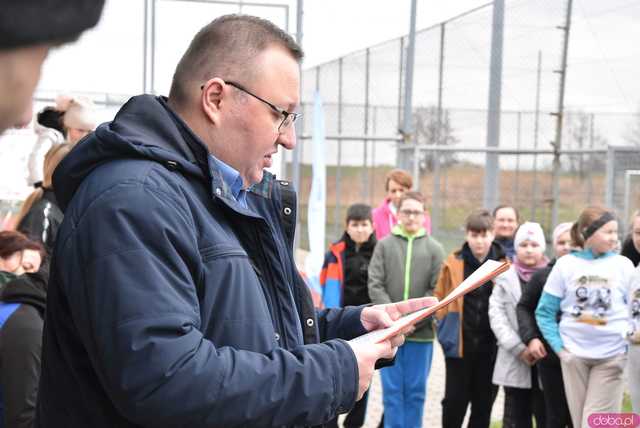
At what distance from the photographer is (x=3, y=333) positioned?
12.8ft

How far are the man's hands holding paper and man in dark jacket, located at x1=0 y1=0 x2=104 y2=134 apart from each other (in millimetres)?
1281

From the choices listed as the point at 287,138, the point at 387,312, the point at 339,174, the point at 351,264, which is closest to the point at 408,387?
the point at 351,264

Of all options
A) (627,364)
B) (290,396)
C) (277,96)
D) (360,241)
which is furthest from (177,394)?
(360,241)

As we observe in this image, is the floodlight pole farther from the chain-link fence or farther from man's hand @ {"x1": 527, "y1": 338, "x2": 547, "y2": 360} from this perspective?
man's hand @ {"x1": 527, "y1": 338, "x2": 547, "y2": 360}

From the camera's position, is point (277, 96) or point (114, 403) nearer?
point (114, 403)

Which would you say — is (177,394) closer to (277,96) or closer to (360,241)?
(277,96)

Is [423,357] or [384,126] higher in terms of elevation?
[384,126]

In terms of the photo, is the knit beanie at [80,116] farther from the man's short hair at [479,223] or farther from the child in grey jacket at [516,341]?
the child in grey jacket at [516,341]

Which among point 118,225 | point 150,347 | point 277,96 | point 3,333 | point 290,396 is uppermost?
point 277,96

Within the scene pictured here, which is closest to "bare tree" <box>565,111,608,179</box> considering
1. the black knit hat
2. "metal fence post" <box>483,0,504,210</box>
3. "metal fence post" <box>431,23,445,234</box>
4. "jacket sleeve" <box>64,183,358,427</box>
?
"metal fence post" <box>483,0,504,210</box>

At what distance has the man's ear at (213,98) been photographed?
2.20m

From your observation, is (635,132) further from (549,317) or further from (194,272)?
(194,272)

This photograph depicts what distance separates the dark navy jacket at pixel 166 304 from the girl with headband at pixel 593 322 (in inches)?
184

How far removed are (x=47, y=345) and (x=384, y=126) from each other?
10574 millimetres
